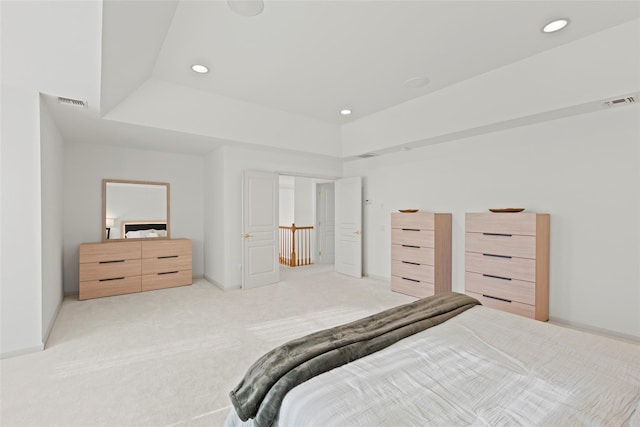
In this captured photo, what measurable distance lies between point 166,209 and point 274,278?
235cm

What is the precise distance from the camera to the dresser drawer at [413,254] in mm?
4254

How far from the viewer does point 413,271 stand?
4.46 m

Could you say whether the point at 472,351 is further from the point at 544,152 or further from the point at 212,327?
the point at 544,152

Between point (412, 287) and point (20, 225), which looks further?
point (412, 287)

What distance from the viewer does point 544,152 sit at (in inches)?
138

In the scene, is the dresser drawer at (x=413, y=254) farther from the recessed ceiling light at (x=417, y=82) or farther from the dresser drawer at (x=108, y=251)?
the dresser drawer at (x=108, y=251)

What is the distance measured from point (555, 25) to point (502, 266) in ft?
8.12

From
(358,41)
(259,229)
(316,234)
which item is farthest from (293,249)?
(358,41)

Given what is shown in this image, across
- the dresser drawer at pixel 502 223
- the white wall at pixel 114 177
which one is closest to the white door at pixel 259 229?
the white wall at pixel 114 177

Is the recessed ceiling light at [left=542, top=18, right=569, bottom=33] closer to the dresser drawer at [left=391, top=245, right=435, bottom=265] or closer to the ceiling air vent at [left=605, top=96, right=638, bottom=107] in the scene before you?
the ceiling air vent at [left=605, top=96, right=638, bottom=107]

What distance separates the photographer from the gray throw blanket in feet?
3.95

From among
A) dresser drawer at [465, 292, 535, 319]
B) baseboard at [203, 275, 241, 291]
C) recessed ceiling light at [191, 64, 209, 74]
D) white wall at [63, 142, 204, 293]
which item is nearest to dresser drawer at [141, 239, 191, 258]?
white wall at [63, 142, 204, 293]

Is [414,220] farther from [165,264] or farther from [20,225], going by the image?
[20,225]

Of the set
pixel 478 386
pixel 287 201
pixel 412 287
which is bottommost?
pixel 412 287
